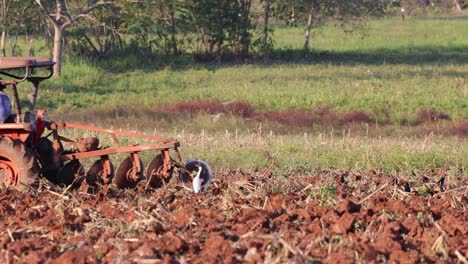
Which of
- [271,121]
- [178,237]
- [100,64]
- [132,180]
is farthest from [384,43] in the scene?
[178,237]

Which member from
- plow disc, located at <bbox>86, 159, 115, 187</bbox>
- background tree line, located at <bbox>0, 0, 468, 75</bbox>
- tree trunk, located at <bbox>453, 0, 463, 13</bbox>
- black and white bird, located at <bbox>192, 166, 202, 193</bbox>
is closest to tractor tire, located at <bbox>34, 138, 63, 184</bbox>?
plow disc, located at <bbox>86, 159, 115, 187</bbox>

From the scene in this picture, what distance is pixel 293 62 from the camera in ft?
99.9

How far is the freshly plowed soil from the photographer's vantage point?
16.7 ft

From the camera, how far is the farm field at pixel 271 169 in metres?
5.29

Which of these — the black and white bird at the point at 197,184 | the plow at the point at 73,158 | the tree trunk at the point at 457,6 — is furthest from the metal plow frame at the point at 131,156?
the tree trunk at the point at 457,6

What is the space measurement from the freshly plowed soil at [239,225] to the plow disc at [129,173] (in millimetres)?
314

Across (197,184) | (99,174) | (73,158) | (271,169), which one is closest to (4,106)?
(73,158)

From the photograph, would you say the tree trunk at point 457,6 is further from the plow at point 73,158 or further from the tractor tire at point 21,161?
the tractor tire at point 21,161

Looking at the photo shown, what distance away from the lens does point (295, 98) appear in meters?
19.8

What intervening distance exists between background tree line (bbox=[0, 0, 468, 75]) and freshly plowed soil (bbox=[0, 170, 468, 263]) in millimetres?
18425

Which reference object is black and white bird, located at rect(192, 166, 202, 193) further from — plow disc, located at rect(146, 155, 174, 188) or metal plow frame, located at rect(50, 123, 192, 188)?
plow disc, located at rect(146, 155, 174, 188)

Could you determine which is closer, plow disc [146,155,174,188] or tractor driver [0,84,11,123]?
tractor driver [0,84,11,123]

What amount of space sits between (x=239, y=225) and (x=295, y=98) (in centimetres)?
1410

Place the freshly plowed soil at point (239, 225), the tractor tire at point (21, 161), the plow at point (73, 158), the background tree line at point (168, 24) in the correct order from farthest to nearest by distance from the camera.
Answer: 1. the background tree line at point (168, 24)
2. the plow at point (73, 158)
3. the tractor tire at point (21, 161)
4. the freshly plowed soil at point (239, 225)
